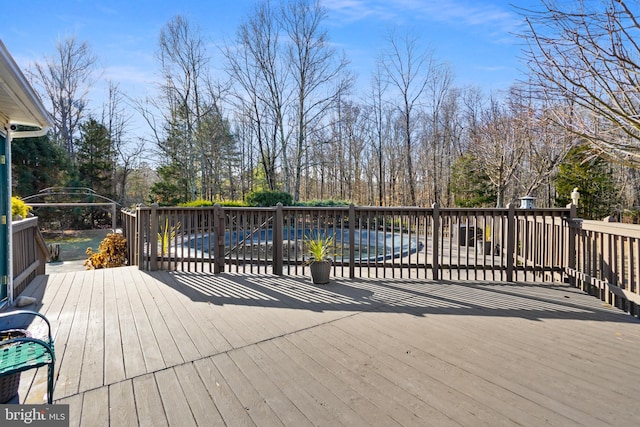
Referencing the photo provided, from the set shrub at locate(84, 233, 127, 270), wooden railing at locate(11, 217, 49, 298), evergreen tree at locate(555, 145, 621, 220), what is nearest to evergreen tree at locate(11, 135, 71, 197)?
shrub at locate(84, 233, 127, 270)

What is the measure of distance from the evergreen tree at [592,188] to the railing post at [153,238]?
47.5 ft

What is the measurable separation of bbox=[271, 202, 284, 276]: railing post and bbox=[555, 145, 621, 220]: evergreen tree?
12.9 m

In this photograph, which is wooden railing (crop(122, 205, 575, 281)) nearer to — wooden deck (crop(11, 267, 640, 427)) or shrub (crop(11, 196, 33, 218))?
wooden deck (crop(11, 267, 640, 427))

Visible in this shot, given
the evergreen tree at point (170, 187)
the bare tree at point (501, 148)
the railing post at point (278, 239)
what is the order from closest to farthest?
the railing post at point (278, 239), the bare tree at point (501, 148), the evergreen tree at point (170, 187)

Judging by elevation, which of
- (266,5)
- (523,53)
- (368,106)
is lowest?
(523,53)

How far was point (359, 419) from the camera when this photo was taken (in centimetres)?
179

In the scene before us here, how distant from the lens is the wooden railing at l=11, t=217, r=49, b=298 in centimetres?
429

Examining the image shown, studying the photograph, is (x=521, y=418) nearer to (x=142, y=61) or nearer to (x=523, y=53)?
(x=523, y=53)

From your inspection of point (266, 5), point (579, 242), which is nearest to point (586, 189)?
point (579, 242)

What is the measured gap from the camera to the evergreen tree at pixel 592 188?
42.9 feet

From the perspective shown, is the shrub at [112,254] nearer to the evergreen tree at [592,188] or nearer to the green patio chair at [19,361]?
the green patio chair at [19,361]

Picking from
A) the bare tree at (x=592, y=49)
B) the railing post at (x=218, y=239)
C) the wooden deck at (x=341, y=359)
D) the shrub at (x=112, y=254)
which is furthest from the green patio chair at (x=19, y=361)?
the shrub at (x=112, y=254)

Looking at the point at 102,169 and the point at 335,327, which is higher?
the point at 102,169

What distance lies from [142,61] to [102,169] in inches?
259
